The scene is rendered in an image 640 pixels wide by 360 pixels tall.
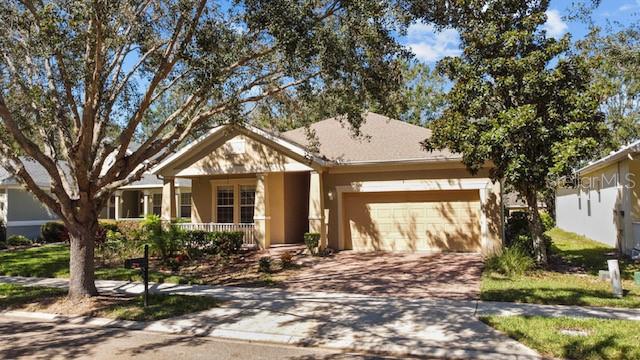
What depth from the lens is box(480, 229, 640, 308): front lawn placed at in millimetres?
10211

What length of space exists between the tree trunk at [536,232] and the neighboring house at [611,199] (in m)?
1.00

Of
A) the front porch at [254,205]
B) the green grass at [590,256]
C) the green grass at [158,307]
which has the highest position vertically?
the front porch at [254,205]

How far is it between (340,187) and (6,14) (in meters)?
11.9

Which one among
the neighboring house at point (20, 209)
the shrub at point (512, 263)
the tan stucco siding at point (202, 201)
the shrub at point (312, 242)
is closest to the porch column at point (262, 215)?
the shrub at point (312, 242)

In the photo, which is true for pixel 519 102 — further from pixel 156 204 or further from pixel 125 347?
pixel 156 204

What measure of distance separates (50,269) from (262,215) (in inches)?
282

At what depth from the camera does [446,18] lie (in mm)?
12461

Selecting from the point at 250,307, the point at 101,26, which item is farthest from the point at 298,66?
the point at 250,307

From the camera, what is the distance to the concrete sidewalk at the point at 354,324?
752 centimetres

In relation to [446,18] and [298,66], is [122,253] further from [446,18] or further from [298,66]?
[446,18]

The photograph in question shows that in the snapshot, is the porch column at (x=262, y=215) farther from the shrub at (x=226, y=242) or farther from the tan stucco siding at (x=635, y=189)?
the tan stucco siding at (x=635, y=189)

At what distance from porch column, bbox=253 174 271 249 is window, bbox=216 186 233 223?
8.67 feet

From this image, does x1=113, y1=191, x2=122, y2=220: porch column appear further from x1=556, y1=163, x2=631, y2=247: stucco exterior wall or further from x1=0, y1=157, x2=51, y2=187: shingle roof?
x1=556, y1=163, x2=631, y2=247: stucco exterior wall

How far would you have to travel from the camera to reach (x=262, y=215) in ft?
62.1
